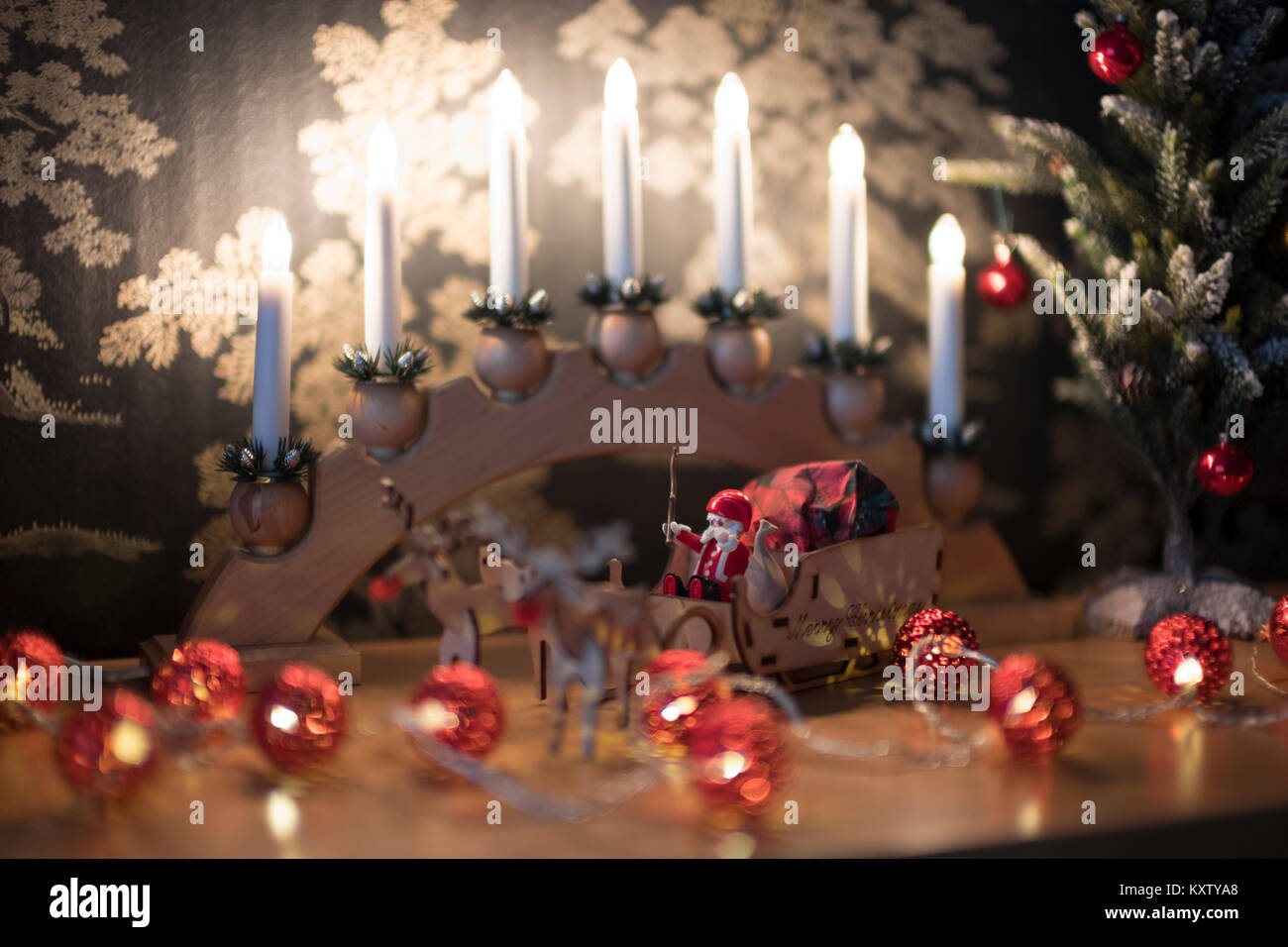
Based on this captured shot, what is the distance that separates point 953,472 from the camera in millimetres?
1267

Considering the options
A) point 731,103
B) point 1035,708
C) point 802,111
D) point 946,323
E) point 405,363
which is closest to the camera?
point 1035,708

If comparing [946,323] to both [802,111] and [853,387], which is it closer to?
[853,387]

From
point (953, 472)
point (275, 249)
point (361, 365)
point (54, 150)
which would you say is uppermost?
point (54, 150)

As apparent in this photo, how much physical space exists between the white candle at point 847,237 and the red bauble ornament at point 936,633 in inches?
13.8

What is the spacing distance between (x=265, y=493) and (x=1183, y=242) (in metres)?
0.94

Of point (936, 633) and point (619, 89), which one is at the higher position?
point (619, 89)

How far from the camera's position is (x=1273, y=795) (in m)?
0.77

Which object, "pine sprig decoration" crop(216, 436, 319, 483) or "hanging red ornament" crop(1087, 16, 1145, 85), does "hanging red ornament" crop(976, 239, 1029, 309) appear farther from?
"pine sprig decoration" crop(216, 436, 319, 483)

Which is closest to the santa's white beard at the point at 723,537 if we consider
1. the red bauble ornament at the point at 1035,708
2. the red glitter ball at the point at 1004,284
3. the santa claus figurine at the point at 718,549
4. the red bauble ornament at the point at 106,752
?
the santa claus figurine at the point at 718,549

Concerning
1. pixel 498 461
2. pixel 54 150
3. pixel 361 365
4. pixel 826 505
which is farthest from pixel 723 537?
pixel 54 150

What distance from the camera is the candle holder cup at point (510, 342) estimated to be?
1.10 meters

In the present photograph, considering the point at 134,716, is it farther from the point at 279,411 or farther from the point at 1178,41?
the point at 1178,41

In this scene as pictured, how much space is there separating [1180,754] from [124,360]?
101 cm
